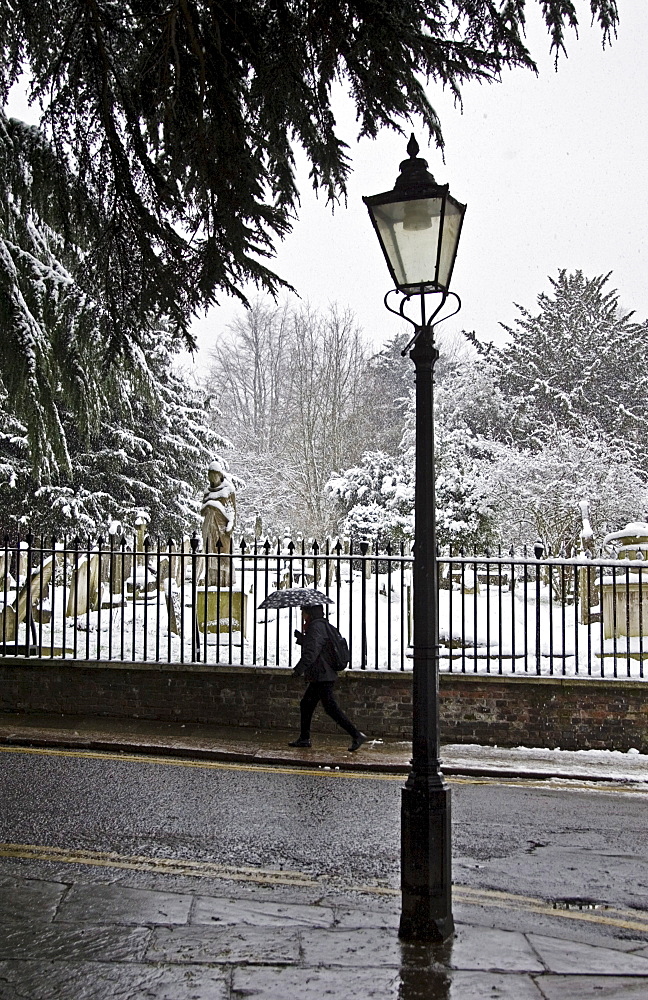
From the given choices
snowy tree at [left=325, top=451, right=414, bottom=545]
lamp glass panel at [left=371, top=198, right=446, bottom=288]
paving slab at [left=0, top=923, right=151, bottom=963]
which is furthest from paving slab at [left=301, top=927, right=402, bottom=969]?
snowy tree at [left=325, top=451, right=414, bottom=545]

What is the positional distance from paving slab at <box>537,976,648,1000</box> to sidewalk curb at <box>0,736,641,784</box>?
14.9 ft

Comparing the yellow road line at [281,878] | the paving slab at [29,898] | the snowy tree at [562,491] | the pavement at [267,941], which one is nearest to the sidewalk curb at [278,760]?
the yellow road line at [281,878]

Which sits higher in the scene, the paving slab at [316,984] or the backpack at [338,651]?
the backpack at [338,651]

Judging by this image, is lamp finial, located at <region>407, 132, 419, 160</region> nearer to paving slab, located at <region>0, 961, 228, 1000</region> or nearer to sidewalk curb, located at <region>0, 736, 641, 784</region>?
paving slab, located at <region>0, 961, 228, 1000</region>

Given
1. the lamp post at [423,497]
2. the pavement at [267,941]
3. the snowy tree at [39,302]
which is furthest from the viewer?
the snowy tree at [39,302]

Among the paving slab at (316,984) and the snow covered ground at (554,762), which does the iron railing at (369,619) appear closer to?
the snow covered ground at (554,762)

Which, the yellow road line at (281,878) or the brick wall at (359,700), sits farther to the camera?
the brick wall at (359,700)

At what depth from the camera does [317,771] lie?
8898 mm

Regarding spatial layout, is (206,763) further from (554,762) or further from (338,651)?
(554,762)

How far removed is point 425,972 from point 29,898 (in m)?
2.26

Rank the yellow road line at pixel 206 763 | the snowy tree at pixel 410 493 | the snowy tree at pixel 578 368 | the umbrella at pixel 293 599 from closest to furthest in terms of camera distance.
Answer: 1. the yellow road line at pixel 206 763
2. the umbrella at pixel 293 599
3. the snowy tree at pixel 410 493
4. the snowy tree at pixel 578 368

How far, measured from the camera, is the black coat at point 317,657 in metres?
9.79

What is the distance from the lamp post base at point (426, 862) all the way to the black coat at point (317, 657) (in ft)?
16.1

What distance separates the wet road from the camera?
5.89 metres
